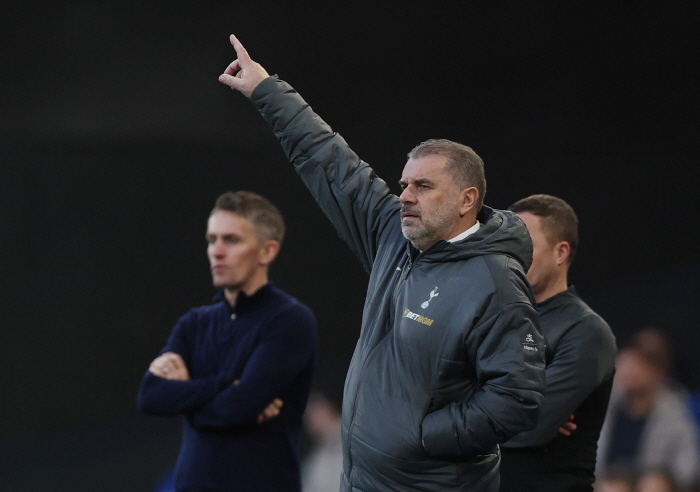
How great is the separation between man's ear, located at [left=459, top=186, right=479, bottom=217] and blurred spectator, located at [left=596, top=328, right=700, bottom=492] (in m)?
2.16

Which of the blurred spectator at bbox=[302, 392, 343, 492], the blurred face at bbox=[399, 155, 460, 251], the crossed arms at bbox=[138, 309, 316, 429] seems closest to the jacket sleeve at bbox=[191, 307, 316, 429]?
the crossed arms at bbox=[138, 309, 316, 429]

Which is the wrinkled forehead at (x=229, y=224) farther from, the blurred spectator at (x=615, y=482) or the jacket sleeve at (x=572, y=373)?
the blurred spectator at (x=615, y=482)

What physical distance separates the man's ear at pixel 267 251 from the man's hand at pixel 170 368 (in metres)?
0.41

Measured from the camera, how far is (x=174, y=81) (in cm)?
399

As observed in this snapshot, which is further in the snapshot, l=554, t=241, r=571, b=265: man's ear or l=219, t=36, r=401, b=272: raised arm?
l=554, t=241, r=571, b=265: man's ear

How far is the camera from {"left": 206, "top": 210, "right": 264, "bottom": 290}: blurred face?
2744 mm

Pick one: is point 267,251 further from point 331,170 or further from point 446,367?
point 446,367

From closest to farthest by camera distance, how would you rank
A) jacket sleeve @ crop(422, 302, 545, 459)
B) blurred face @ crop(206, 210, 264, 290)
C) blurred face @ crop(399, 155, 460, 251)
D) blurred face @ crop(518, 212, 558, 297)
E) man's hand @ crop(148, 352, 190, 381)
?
1. jacket sleeve @ crop(422, 302, 545, 459)
2. blurred face @ crop(399, 155, 460, 251)
3. blurred face @ crop(518, 212, 558, 297)
4. man's hand @ crop(148, 352, 190, 381)
5. blurred face @ crop(206, 210, 264, 290)

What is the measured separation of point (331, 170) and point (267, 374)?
70 centimetres

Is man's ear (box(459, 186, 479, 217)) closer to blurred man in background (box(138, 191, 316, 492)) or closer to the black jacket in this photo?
the black jacket

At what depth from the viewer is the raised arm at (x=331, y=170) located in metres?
2.17

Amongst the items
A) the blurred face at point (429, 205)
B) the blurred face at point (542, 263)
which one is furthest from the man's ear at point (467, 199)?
the blurred face at point (542, 263)

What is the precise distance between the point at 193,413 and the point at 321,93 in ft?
6.42

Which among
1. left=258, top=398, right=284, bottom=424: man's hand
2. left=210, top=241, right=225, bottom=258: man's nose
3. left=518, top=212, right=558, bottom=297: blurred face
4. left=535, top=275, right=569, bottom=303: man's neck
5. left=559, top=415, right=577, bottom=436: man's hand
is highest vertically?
left=210, top=241, right=225, bottom=258: man's nose
